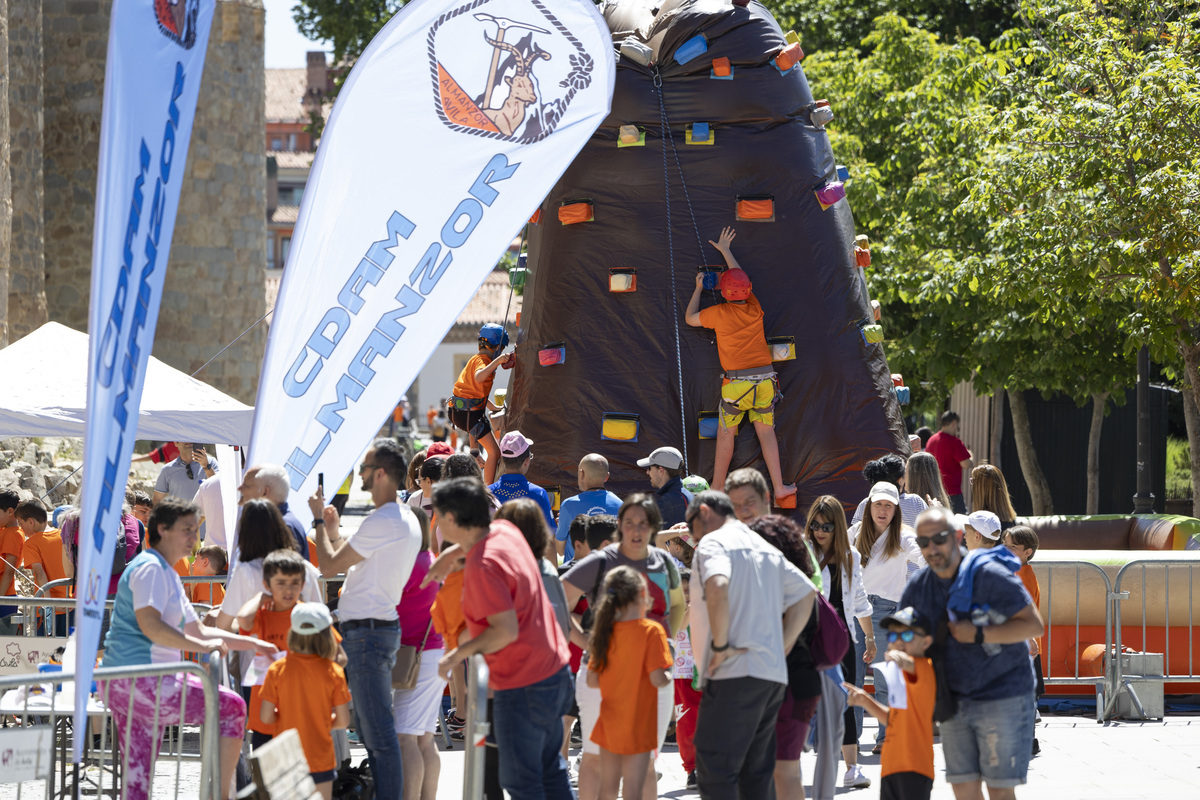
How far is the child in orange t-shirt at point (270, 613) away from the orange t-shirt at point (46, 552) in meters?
4.59

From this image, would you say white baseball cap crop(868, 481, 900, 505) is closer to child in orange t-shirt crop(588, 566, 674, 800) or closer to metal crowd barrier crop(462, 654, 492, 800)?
child in orange t-shirt crop(588, 566, 674, 800)

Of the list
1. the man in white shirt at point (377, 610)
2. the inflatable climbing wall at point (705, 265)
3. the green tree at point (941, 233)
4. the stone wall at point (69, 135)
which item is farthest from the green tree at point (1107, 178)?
the stone wall at point (69, 135)

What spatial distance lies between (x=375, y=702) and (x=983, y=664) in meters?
2.63

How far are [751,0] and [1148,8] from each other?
5215 mm

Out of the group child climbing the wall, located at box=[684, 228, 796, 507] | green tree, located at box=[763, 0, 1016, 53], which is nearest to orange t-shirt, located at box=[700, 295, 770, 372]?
child climbing the wall, located at box=[684, 228, 796, 507]

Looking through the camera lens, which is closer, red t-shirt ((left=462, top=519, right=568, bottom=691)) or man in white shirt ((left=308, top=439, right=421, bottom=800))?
red t-shirt ((left=462, top=519, right=568, bottom=691))

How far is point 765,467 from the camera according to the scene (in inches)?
419

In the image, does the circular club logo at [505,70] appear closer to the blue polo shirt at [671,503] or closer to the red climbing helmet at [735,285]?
the blue polo shirt at [671,503]

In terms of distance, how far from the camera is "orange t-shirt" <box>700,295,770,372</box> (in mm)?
10352

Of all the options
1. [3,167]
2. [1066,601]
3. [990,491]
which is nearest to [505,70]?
[990,491]

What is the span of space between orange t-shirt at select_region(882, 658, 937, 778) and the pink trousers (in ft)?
9.01

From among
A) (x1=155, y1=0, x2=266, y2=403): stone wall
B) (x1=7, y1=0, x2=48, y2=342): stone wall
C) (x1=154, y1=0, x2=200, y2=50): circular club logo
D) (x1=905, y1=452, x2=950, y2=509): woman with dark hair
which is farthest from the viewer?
(x1=155, y1=0, x2=266, y2=403): stone wall

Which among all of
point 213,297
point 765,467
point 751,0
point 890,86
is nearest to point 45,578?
point 765,467

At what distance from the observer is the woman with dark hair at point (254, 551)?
19.9 ft
